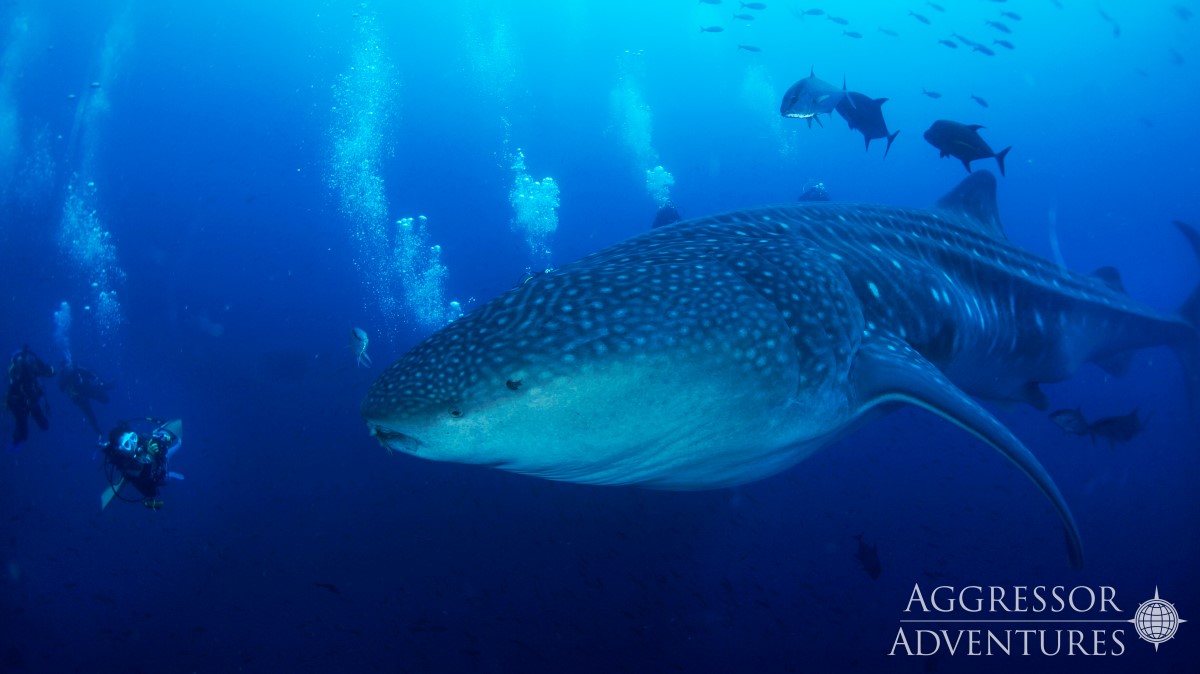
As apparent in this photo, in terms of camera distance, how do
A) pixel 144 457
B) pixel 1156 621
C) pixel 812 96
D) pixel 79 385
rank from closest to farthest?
pixel 144 457 < pixel 1156 621 < pixel 812 96 < pixel 79 385

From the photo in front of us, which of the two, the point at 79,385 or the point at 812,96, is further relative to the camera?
the point at 79,385

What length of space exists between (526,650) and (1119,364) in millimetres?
7697

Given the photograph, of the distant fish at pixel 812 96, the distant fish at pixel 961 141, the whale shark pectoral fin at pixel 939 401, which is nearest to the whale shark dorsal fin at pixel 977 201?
the distant fish at pixel 961 141

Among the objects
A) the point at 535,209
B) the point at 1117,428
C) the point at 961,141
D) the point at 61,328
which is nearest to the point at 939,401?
the point at 1117,428

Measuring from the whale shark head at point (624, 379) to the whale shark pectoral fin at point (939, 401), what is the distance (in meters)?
0.16

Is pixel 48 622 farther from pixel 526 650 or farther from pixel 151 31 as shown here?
pixel 151 31

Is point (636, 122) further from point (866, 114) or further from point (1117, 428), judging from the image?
point (1117, 428)

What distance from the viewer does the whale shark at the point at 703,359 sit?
2.12 m

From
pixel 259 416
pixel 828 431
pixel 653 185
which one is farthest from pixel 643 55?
pixel 828 431

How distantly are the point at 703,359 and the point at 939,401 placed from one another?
1.30 meters

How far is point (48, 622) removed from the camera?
9.20 m

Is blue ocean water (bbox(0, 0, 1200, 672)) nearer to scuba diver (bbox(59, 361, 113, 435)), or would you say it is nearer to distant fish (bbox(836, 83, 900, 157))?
scuba diver (bbox(59, 361, 113, 435))

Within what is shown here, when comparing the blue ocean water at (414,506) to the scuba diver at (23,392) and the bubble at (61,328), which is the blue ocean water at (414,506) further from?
the scuba diver at (23,392)

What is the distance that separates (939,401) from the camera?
9.30ft
